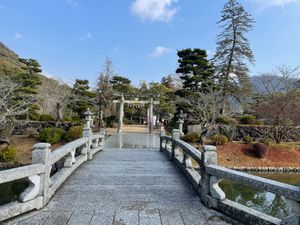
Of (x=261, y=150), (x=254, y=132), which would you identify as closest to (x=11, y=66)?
(x=254, y=132)

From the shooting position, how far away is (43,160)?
3.51 m

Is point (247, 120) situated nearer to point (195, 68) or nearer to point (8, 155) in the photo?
point (195, 68)

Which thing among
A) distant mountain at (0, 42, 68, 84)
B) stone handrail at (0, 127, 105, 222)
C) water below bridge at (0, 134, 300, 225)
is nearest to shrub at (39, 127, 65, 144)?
distant mountain at (0, 42, 68, 84)

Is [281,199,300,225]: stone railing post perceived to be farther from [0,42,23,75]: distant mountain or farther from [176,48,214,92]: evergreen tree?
[0,42,23,75]: distant mountain

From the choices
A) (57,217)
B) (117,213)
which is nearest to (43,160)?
(57,217)

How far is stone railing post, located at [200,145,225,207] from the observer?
11.5 ft

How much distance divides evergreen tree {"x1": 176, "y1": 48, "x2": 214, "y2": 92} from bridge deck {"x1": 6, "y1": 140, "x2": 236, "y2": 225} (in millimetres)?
15885

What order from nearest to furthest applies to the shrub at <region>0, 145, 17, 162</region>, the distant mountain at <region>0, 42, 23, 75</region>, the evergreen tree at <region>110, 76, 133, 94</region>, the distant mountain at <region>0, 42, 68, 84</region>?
the shrub at <region>0, 145, 17, 162</region>, the distant mountain at <region>0, 42, 68, 84</region>, the distant mountain at <region>0, 42, 23, 75</region>, the evergreen tree at <region>110, 76, 133, 94</region>

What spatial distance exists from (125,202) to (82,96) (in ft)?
76.3

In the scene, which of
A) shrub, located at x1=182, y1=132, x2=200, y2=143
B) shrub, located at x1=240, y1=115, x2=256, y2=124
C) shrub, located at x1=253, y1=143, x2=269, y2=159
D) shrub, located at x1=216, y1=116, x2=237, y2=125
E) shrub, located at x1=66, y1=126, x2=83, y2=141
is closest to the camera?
shrub, located at x1=253, y1=143, x2=269, y2=159

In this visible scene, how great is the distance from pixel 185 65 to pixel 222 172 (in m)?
18.2

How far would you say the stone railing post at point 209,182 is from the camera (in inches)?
138

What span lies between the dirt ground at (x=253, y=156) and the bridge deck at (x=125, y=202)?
10.7 meters

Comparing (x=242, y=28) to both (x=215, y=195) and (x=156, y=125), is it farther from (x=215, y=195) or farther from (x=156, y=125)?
(x=215, y=195)
